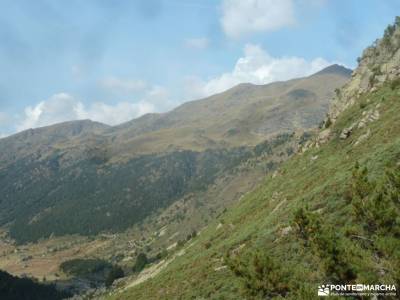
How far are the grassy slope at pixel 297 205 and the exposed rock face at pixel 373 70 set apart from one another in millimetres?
8176

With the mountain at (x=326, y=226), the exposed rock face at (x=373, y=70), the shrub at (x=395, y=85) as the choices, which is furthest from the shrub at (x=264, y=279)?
the exposed rock face at (x=373, y=70)

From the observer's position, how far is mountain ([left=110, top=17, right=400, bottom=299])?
2458 cm

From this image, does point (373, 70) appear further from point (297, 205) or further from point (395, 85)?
point (297, 205)

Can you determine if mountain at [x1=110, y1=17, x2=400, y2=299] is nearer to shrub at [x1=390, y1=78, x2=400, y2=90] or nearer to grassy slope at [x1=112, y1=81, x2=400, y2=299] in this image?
grassy slope at [x1=112, y1=81, x2=400, y2=299]

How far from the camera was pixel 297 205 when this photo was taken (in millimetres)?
52625

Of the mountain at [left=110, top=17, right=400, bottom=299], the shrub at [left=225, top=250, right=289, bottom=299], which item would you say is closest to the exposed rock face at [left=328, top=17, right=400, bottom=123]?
the mountain at [left=110, top=17, right=400, bottom=299]

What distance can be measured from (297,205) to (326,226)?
81.5 ft

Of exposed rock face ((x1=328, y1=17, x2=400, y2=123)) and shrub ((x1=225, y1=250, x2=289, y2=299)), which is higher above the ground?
exposed rock face ((x1=328, y1=17, x2=400, y2=123))

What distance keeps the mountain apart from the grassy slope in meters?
0.17

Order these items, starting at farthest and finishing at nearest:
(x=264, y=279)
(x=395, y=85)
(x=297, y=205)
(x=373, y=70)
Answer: (x=373, y=70)
(x=395, y=85)
(x=297, y=205)
(x=264, y=279)

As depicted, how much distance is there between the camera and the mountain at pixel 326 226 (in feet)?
80.6

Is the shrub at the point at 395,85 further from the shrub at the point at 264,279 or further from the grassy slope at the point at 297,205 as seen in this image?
the shrub at the point at 264,279

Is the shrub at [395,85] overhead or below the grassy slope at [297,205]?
overhead

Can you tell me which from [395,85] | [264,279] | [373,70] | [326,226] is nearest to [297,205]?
[326,226]
